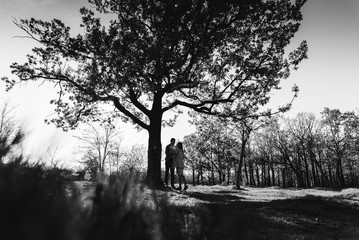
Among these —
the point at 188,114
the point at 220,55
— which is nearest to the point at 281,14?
the point at 220,55

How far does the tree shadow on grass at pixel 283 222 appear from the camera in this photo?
1507 mm

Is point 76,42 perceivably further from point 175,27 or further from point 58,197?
point 58,197

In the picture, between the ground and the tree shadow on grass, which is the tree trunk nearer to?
the ground

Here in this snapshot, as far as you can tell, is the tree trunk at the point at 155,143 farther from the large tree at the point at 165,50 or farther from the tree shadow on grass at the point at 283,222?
the tree shadow on grass at the point at 283,222

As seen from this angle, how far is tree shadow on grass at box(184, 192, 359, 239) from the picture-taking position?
1.51 metres

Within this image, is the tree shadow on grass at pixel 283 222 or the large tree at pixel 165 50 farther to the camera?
the large tree at pixel 165 50

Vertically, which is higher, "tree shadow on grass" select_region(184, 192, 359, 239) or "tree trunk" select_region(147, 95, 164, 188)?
"tree trunk" select_region(147, 95, 164, 188)

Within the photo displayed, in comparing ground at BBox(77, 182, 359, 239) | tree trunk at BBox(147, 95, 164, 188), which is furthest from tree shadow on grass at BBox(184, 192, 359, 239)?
tree trunk at BBox(147, 95, 164, 188)

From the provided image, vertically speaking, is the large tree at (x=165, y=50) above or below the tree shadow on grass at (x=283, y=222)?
above

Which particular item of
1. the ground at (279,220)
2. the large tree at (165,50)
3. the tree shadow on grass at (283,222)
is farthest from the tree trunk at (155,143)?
the tree shadow on grass at (283,222)

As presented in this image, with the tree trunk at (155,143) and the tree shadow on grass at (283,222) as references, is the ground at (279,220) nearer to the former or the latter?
the tree shadow on grass at (283,222)

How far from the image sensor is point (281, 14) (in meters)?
11.6

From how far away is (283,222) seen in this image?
584cm

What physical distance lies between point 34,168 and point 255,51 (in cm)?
1333
